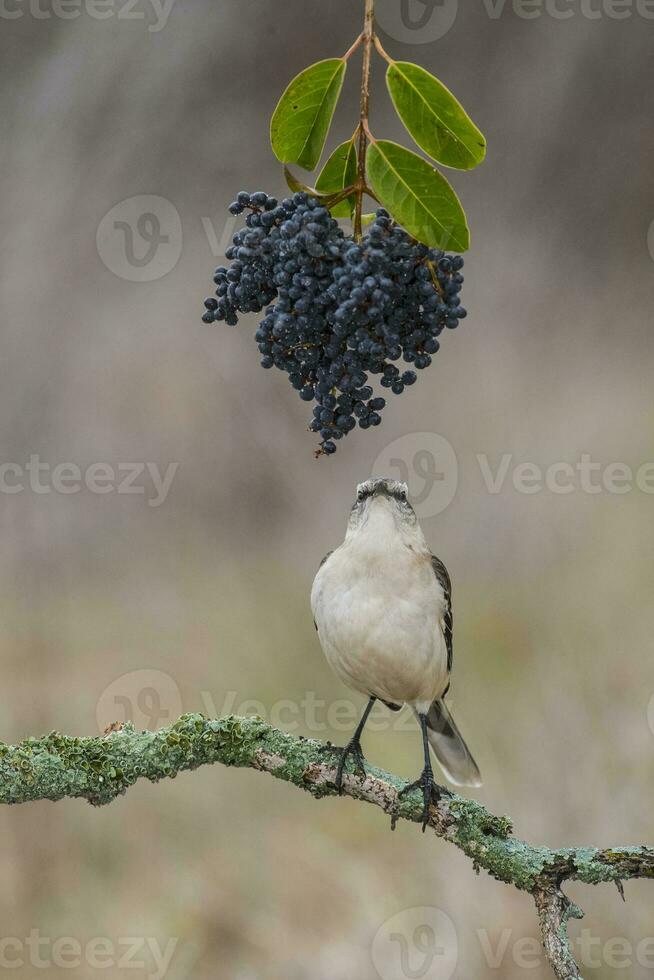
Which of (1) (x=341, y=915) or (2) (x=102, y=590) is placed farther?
(2) (x=102, y=590)

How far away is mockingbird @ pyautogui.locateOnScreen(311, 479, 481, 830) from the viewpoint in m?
1.46

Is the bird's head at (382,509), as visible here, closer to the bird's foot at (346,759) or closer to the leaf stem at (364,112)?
the bird's foot at (346,759)

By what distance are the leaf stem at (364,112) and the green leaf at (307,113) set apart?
0.06 metres

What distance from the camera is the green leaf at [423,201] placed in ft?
2.89

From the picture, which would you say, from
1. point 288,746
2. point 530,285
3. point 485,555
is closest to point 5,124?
point 530,285

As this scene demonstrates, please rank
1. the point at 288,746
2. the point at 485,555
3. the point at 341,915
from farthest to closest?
the point at 485,555 → the point at 341,915 → the point at 288,746

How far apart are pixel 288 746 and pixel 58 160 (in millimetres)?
2178

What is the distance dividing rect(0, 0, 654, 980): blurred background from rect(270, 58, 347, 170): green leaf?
1.82 m

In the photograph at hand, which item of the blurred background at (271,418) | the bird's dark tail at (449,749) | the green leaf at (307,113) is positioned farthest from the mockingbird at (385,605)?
the blurred background at (271,418)

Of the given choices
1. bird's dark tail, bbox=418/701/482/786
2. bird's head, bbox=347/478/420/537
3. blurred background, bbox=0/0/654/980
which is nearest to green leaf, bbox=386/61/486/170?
bird's head, bbox=347/478/420/537

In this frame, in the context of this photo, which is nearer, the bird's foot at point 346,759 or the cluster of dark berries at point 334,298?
the cluster of dark berries at point 334,298

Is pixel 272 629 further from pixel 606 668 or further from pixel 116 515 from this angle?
pixel 606 668

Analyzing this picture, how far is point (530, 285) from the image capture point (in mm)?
2973

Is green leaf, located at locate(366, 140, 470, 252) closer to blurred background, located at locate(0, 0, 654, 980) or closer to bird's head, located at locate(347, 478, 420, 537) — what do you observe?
bird's head, located at locate(347, 478, 420, 537)
